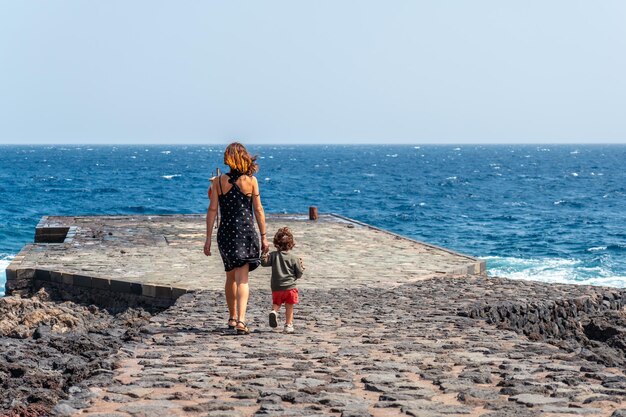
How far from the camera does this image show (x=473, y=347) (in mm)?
8492

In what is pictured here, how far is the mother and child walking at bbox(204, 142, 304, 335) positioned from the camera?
9227 millimetres

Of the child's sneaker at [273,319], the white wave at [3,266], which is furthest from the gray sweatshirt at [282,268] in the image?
the white wave at [3,266]

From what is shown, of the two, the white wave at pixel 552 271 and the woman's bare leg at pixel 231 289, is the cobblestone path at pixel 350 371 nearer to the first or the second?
the woman's bare leg at pixel 231 289

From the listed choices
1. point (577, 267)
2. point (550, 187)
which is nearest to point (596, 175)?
point (550, 187)

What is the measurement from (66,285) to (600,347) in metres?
7.88

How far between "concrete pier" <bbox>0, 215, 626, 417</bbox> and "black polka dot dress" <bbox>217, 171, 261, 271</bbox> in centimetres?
74

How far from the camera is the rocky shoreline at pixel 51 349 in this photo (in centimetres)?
666

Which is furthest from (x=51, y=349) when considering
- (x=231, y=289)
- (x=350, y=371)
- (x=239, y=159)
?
(x=350, y=371)

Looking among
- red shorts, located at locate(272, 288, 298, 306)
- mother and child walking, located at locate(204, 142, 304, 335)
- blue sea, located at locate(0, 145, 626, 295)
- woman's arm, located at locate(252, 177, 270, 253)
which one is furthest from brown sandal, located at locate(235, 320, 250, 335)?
blue sea, located at locate(0, 145, 626, 295)

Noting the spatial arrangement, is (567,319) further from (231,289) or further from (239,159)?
(239,159)

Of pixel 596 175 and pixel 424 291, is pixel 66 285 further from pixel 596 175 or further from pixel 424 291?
pixel 596 175

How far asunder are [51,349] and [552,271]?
21687mm

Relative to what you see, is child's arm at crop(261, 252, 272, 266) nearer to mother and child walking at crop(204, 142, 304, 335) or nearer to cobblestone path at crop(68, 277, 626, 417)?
mother and child walking at crop(204, 142, 304, 335)

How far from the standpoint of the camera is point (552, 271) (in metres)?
28.5
